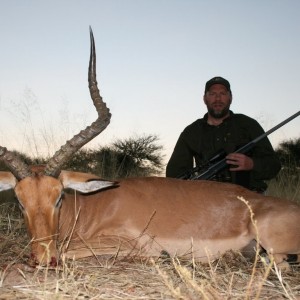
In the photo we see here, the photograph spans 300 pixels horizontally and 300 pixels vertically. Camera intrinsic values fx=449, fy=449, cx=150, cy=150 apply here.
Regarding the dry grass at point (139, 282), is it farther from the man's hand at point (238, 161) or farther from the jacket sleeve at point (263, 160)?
the jacket sleeve at point (263, 160)

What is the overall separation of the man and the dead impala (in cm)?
156

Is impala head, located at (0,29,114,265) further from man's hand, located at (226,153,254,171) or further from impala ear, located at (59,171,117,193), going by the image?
man's hand, located at (226,153,254,171)

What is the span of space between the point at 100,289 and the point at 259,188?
180 inches

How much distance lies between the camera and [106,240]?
462 centimetres

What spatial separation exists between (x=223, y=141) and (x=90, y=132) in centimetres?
338

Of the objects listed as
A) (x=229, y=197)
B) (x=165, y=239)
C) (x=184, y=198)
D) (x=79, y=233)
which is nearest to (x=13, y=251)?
(x=79, y=233)

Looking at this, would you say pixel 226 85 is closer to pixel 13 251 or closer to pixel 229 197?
pixel 229 197

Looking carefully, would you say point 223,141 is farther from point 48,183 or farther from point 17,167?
point 17,167

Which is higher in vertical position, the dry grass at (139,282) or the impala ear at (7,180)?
the impala ear at (7,180)

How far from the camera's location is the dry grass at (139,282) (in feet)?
8.93

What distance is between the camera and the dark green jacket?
6.86 m

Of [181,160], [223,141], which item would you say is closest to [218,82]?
[223,141]

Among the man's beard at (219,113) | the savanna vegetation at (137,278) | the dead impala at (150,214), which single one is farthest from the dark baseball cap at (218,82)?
the savanna vegetation at (137,278)

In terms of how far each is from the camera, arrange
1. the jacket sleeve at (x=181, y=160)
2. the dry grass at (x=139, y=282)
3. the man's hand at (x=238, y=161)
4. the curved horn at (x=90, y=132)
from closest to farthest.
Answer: the dry grass at (x=139, y=282) < the curved horn at (x=90, y=132) < the man's hand at (x=238, y=161) < the jacket sleeve at (x=181, y=160)
